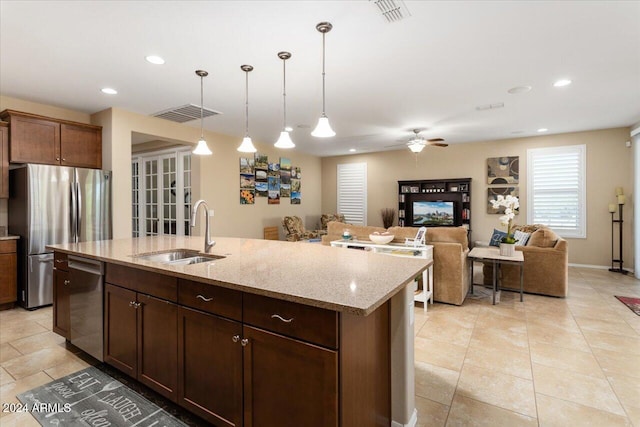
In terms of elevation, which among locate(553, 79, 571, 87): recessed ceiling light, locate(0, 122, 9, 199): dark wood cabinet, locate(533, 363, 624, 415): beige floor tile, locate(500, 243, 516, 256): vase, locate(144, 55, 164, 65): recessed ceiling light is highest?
locate(553, 79, 571, 87): recessed ceiling light

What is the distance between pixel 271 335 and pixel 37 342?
9.54 feet

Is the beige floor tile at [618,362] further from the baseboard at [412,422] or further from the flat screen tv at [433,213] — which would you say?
the flat screen tv at [433,213]

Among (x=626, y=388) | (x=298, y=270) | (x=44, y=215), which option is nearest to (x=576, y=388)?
(x=626, y=388)

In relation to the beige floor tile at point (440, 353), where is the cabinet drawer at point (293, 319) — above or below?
above

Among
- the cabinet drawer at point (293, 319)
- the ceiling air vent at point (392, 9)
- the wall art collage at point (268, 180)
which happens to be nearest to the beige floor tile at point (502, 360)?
the cabinet drawer at point (293, 319)

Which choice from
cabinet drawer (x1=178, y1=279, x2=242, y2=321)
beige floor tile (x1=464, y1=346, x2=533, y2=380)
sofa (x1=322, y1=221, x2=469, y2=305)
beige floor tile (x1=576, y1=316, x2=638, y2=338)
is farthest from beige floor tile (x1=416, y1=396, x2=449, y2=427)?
beige floor tile (x1=576, y1=316, x2=638, y2=338)

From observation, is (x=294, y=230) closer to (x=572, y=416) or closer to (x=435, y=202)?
(x=435, y=202)

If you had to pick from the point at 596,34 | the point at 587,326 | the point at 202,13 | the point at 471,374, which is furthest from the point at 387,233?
the point at 202,13

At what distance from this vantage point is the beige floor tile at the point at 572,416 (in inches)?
73.2

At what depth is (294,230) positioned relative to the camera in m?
7.31

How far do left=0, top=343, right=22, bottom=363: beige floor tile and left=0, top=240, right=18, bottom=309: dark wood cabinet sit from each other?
130 centimetres

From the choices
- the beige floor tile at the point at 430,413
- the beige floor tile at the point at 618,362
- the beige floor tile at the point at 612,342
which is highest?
the beige floor tile at the point at 612,342

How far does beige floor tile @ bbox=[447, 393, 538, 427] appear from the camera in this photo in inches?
73.8

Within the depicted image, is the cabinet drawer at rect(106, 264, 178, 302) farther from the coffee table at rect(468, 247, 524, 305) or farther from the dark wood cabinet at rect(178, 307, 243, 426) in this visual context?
the coffee table at rect(468, 247, 524, 305)
